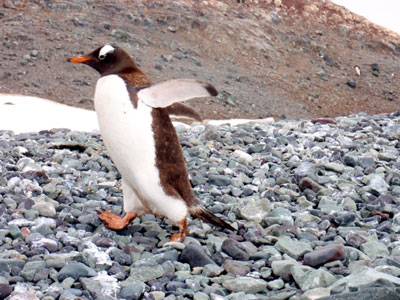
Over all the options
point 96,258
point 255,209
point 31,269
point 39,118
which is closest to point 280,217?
point 255,209

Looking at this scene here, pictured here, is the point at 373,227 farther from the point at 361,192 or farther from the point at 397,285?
the point at 397,285

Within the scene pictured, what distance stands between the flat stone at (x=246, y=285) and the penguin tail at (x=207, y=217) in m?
0.73

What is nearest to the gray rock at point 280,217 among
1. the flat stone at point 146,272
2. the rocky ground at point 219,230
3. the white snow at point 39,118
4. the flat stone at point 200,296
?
the rocky ground at point 219,230

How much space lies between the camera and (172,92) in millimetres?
3232

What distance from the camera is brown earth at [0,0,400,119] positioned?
552 inches

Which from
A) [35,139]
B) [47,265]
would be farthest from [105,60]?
[35,139]

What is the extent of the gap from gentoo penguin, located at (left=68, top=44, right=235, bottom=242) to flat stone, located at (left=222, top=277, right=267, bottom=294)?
1.93 ft

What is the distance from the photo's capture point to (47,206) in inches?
144

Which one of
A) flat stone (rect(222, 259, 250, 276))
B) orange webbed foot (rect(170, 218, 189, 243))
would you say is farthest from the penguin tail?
flat stone (rect(222, 259, 250, 276))

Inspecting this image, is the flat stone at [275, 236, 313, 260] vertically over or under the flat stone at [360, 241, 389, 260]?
under

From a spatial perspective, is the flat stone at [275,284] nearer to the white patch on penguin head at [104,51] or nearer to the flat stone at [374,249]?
the flat stone at [374,249]

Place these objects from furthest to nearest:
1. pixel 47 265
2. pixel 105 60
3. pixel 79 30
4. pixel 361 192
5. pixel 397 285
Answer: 1. pixel 79 30
2. pixel 361 192
3. pixel 105 60
4. pixel 47 265
5. pixel 397 285

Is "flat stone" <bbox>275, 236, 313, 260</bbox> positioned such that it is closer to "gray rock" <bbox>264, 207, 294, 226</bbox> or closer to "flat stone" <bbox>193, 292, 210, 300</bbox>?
"gray rock" <bbox>264, 207, 294, 226</bbox>

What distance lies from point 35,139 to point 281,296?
4.02m
